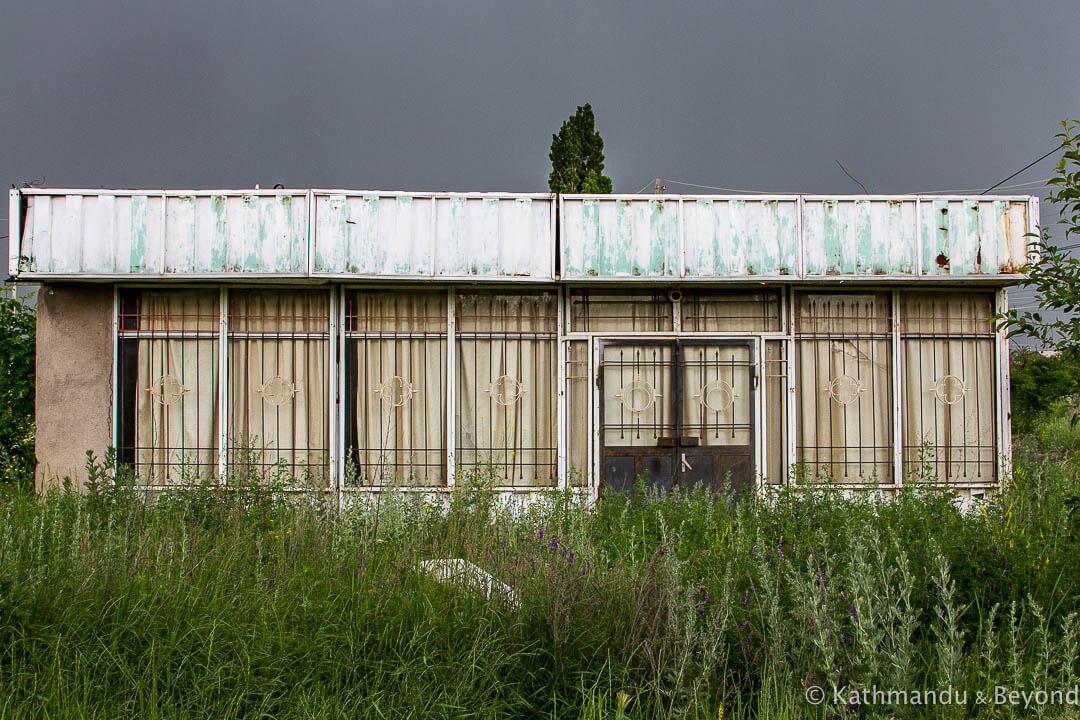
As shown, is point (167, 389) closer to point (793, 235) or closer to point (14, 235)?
point (14, 235)

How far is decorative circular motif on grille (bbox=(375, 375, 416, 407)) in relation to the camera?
763 cm

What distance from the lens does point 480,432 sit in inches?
300

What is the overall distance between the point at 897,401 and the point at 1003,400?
1100 mm

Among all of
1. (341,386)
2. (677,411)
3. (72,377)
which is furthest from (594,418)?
(72,377)

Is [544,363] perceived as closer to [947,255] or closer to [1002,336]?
[947,255]

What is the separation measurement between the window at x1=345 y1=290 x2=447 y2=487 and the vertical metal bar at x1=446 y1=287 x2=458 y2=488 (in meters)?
0.06

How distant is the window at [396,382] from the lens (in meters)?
7.59

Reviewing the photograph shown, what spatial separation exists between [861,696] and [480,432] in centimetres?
497

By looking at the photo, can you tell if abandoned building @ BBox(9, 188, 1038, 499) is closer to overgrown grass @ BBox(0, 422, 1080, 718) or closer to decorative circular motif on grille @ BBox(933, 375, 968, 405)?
decorative circular motif on grille @ BBox(933, 375, 968, 405)

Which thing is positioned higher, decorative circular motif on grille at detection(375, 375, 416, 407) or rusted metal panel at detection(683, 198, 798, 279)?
rusted metal panel at detection(683, 198, 798, 279)

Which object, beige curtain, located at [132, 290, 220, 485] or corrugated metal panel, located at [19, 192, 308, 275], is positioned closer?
corrugated metal panel, located at [19, 192, 308, 275]

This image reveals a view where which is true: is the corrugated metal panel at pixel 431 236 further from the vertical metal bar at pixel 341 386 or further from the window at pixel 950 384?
the window at pixel 950 384

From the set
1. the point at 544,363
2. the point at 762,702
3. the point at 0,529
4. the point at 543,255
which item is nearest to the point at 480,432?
the point at 544,363

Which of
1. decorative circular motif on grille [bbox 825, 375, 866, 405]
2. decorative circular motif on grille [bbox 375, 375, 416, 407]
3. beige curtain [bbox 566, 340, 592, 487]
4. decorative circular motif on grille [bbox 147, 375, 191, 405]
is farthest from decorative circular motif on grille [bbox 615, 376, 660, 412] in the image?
decorative circular motif on grille [bbox 147, 375, 191, 405]
